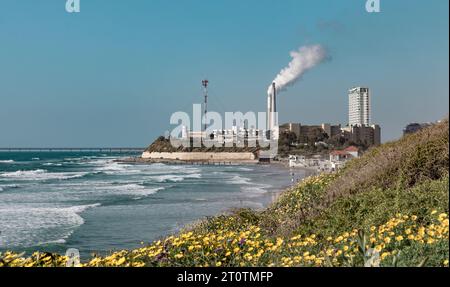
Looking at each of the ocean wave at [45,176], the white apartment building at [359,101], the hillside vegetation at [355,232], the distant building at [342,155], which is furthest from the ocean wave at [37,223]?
the ocean wave at [45,176]

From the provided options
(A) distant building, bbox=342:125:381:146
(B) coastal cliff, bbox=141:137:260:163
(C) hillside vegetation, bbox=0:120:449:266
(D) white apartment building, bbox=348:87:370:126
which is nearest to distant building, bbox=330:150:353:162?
(A) distant building, bbox=342:125:381:146

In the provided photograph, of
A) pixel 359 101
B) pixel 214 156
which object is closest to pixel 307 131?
pixel 214 156

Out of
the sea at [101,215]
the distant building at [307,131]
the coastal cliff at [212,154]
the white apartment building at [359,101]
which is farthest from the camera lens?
the coastal cliff at [212,154]

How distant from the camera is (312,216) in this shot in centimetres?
860

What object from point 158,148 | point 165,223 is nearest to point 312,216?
point 165,223

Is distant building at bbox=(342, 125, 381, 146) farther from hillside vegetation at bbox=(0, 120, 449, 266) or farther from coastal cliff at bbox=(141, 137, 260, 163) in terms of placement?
coastal cliff at bbox=(141, 137, 260, 163)

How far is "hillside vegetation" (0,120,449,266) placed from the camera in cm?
516

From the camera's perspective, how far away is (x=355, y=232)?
6.11 m

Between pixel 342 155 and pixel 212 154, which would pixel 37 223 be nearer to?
pixel 342 155

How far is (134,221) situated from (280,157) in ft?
255

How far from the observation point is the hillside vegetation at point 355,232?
5164 mm

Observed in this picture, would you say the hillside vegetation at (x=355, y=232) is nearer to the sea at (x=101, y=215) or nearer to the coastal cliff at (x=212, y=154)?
the sea at (x=101, y=215)

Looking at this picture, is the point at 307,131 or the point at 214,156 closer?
the point at 307,131
